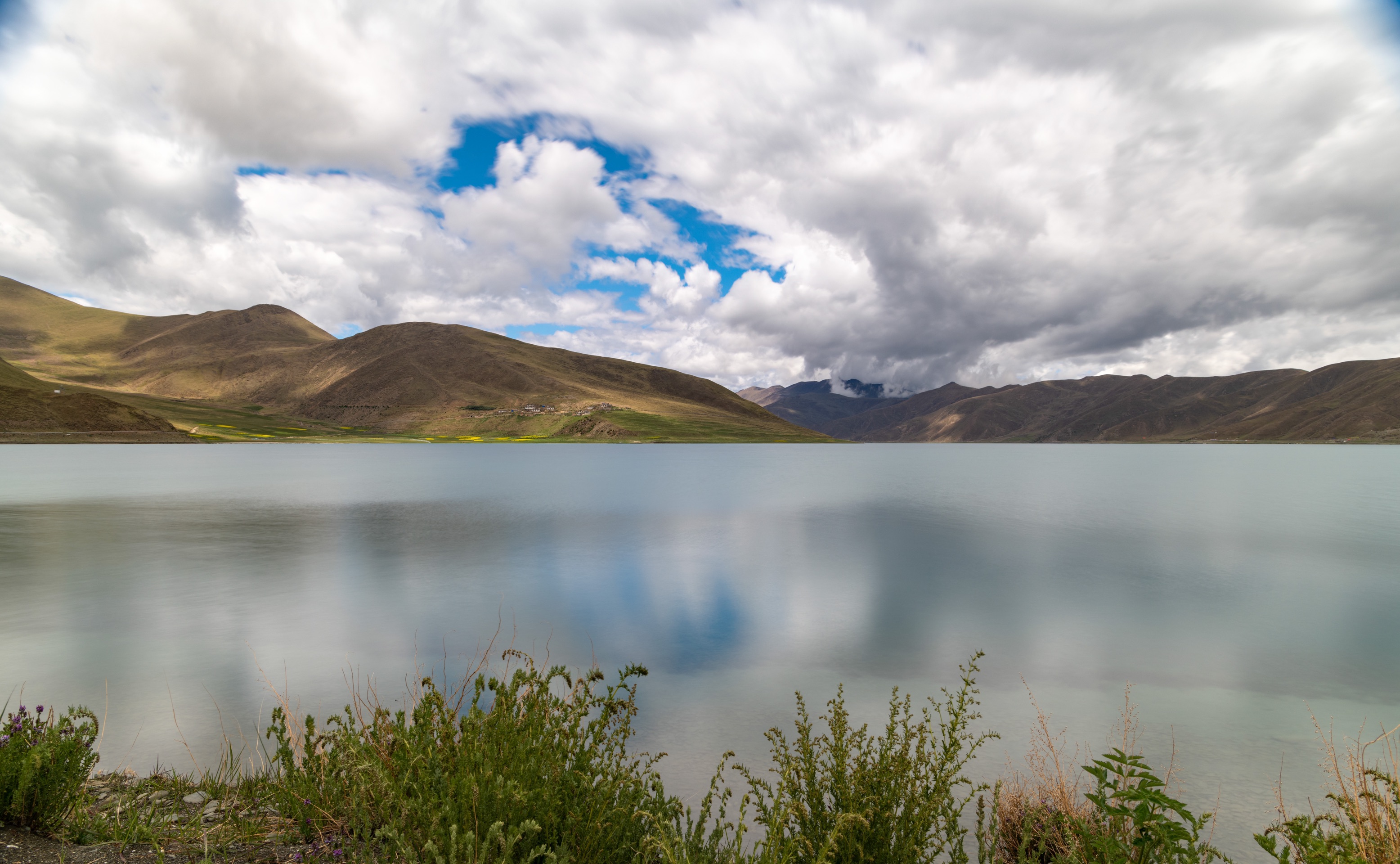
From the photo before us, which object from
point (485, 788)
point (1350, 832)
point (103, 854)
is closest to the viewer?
point (485, 788)

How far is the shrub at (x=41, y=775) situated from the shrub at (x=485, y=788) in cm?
126

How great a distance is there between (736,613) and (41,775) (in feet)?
40.2

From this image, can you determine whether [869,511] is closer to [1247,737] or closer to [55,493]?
[1247,737]

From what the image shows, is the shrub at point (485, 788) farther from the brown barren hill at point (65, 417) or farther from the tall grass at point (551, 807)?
the brown barren hill at point (65, 417)

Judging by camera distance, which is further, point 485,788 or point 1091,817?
point 1091,817

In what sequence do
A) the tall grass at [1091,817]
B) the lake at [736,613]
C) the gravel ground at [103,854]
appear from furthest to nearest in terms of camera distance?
1. the lake at [736,613]
2. the gravel ground at [103,854]
3. the tall grass at [1091,817]

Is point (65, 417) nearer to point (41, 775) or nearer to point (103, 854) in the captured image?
point (41, 775)

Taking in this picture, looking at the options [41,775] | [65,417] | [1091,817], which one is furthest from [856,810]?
[65,417]

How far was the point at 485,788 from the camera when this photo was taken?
13.3ft

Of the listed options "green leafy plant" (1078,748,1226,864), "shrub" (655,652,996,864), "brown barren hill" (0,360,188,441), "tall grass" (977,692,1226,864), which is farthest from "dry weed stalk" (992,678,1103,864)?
"brown barren hill" (0,360,188,441)

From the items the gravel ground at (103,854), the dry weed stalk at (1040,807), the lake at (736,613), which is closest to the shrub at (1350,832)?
the lake at (736,613)

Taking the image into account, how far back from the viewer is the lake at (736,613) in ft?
30.3

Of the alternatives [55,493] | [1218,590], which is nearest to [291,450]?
[55,493]

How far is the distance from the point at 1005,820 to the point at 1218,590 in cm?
1631
